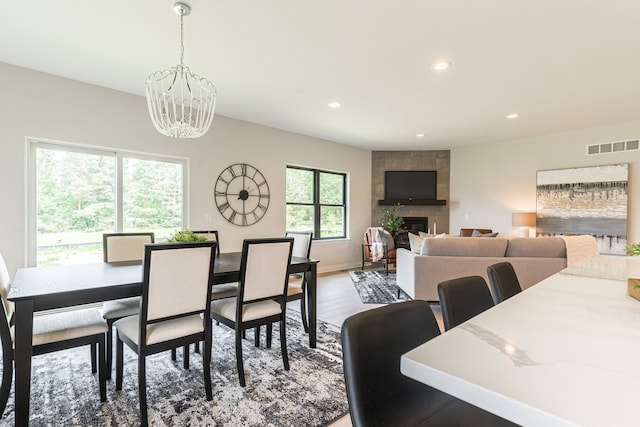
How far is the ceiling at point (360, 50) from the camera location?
2361mm

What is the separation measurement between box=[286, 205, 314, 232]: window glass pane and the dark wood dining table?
138 inches

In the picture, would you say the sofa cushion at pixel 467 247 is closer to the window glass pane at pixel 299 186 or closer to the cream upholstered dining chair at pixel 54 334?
the window glass pane at pixel 299 186

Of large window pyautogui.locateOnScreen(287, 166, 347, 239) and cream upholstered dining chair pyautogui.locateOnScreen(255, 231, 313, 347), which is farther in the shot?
large window pyautogui.locateOnScreen(287, 166, 347, 239)

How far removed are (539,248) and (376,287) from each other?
2287 millimetres

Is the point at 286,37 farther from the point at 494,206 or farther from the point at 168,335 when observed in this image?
the point at 494,206

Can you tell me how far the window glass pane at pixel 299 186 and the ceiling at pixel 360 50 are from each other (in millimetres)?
1619

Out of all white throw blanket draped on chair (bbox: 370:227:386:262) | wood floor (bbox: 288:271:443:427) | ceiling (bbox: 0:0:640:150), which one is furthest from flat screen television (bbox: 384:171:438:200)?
ceiling (bbox: 0:0:640:150)

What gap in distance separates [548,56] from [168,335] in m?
3.87

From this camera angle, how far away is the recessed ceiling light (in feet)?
10.4

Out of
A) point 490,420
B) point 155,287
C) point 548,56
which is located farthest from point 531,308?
point 548,56

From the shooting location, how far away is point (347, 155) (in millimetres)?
6934

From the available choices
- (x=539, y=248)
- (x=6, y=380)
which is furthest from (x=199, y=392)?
(x=539, y=248)

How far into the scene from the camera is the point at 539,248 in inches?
142

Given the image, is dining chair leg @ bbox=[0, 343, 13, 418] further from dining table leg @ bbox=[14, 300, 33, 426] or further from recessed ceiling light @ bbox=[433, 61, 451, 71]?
recessed ceiling light @ bbox=[433, 61, 451, 71]
